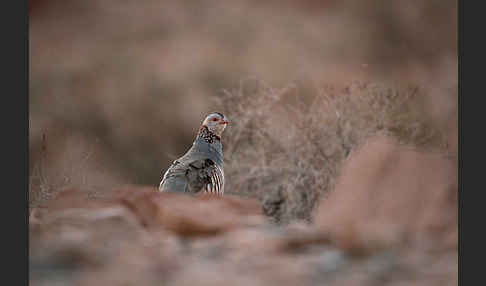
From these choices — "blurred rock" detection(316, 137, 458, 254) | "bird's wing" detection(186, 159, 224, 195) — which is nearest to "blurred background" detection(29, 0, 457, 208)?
"bird's wing" detection(186, 159, 224, 195)

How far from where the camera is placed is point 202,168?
5559 mm

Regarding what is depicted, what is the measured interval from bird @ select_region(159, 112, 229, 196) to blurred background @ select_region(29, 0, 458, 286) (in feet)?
1.37

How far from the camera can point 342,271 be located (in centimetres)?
235

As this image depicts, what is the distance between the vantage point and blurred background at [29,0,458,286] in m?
2.42

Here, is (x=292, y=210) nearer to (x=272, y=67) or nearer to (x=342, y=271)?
(x=342, y=271)

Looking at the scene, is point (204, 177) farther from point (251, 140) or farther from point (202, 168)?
point (251, 140)

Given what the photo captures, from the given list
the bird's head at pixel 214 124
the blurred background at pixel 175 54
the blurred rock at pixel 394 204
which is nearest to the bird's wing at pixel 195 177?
the bird's head at pixel 214 124

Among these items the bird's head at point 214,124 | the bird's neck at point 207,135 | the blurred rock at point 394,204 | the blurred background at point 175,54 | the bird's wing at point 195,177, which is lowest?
the blurred rock at point 394,204

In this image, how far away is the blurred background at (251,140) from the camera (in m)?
2.42

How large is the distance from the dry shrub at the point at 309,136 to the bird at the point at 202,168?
1.30 metres

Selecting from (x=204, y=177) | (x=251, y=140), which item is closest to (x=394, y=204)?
(x=204, y=177)

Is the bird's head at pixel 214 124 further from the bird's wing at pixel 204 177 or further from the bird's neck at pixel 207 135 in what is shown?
the bird's wing at pixel 204 177

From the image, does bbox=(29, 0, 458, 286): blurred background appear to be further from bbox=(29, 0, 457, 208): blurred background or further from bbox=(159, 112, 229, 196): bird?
bbox=(159, 112, 229, 196): bird

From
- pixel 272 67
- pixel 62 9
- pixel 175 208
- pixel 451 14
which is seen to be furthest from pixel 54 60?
pixel 175 208
